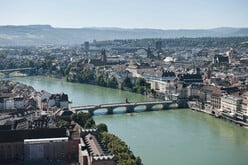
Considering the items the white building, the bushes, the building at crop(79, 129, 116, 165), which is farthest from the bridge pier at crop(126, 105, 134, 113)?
the building at crop(79, 129, 116, 165)

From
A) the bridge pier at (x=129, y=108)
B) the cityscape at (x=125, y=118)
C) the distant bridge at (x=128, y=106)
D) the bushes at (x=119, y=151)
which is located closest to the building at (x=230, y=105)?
the cityscape at (x=125, y=118)

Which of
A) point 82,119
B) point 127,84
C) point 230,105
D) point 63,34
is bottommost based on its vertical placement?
point 63,34

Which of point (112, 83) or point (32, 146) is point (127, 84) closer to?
point (112, 83)

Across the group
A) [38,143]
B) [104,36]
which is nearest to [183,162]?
[38,143]

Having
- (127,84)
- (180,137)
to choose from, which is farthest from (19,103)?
(127,84)

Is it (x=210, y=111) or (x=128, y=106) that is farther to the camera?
(x=128, y=106)

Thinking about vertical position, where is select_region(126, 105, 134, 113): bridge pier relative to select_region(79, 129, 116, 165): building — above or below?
below

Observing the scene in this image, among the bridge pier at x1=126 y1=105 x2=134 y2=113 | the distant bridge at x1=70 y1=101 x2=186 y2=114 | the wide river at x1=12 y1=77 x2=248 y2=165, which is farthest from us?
the bridge pier at x1=126 y1=105 x2=134 y2=113

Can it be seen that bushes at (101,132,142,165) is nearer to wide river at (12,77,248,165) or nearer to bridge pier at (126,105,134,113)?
wide river at (12,77,248,165)

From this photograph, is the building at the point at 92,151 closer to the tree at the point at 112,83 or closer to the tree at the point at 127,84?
the tree at the point at 127,84

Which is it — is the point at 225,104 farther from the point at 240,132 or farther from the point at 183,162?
the point at 183,162
